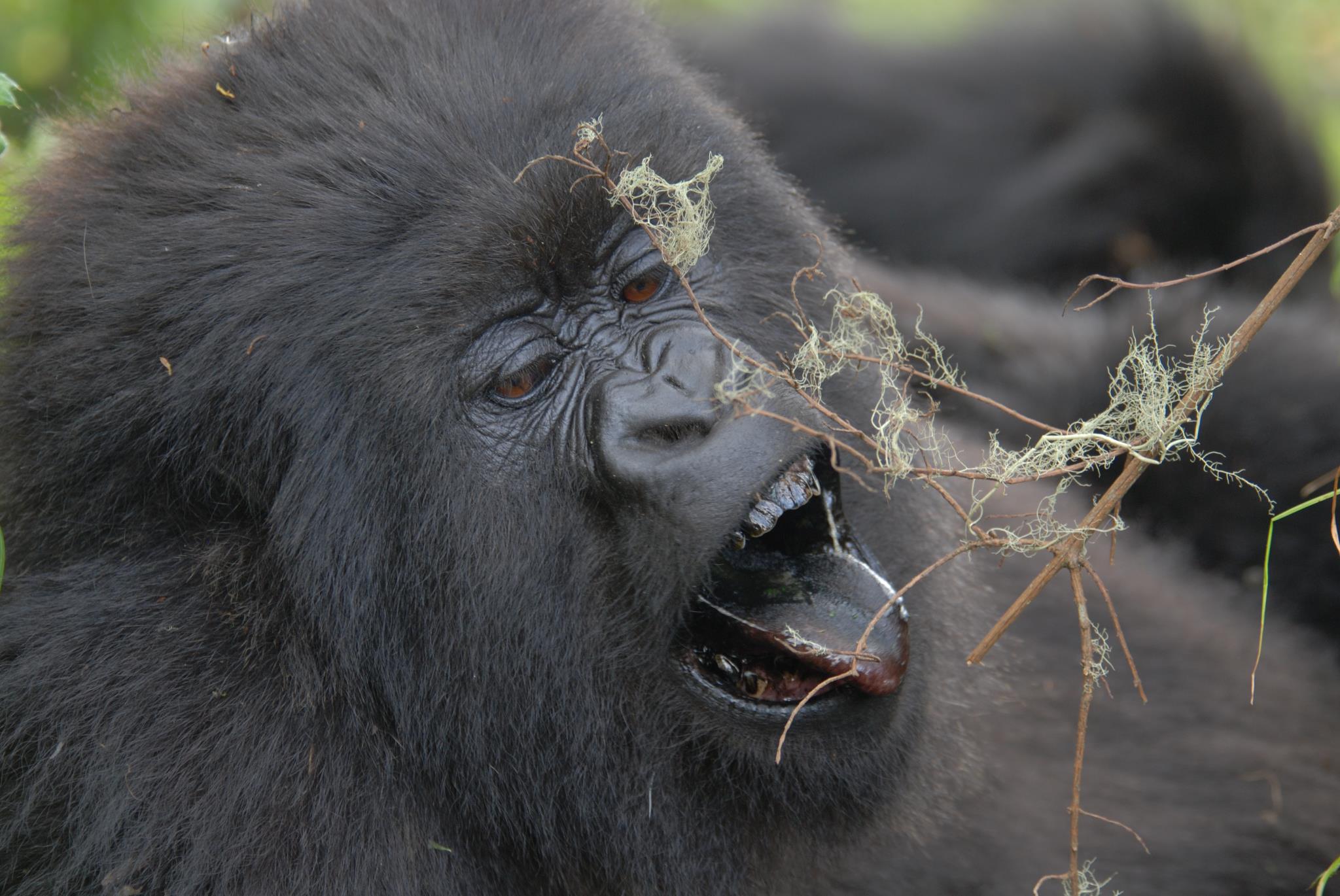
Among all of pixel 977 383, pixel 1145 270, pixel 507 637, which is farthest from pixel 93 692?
pixel 1145 270

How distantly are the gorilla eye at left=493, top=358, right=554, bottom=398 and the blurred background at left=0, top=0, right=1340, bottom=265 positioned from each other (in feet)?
3.26

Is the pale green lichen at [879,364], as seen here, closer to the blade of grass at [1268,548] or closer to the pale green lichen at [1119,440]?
the pale green lichen at [1119,440]

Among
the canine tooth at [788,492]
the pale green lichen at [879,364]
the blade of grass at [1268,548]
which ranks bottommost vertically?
the canine tooth at [788,492]

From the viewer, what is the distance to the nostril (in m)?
2.07

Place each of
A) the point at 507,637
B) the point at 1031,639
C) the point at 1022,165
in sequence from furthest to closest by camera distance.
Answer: the point at 1022,165 → the point at 1031,639 → the point at 507,637

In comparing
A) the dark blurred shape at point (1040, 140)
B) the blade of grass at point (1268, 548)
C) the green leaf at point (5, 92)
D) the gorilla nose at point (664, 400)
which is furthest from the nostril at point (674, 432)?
the dark blurred shape at point (1040, 140)

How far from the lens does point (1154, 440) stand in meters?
1.89

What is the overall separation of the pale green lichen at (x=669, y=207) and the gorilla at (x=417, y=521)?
0.05 m

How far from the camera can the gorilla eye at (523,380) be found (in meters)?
2.22

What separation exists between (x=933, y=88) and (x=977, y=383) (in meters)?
2.16

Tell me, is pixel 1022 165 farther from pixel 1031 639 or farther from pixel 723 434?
pixel 723 434

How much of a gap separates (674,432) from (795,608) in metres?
0.33

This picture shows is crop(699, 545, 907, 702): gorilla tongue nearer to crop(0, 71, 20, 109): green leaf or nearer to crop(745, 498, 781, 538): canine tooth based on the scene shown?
crop(745, 498, 781, 538): canine tooth

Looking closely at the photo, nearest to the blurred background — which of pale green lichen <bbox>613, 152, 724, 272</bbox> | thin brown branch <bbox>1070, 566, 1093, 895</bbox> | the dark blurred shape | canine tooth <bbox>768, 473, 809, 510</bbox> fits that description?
the dark blurred shape
